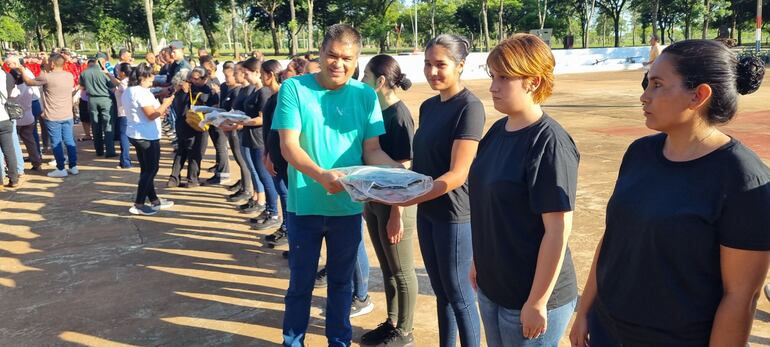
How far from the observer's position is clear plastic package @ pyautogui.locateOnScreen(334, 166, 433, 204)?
247 cm

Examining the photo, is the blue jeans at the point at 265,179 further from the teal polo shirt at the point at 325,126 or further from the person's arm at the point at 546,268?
the person's arm at the point at 546,268

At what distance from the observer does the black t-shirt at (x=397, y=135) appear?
3252 mm

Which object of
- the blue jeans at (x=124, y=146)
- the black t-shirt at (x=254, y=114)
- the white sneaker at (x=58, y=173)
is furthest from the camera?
the blue jeans at (x=124, y=146)

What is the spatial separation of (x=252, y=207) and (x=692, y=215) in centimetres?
559

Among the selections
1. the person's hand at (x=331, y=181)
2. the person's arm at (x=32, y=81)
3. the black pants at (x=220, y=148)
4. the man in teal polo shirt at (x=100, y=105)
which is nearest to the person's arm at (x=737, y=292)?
the person's hand at (x=331, y=181)

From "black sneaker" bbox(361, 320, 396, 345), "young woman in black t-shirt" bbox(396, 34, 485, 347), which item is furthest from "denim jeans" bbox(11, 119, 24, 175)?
"young woman in black t-shirt" bbox(396, 34, 485, 347)

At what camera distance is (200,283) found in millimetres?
4449

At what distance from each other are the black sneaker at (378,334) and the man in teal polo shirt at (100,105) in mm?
8010

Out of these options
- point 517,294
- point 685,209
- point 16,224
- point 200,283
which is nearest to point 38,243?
point 16,224

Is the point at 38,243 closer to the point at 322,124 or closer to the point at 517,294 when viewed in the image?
the point at 322,124

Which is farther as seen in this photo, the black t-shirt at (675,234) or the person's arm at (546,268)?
the person's arm at (546,268)

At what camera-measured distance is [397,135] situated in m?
3.28

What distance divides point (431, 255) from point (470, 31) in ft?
231

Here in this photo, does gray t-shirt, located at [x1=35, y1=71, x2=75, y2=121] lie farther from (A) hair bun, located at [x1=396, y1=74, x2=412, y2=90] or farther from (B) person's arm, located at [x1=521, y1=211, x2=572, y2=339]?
(B) person's arm, located at [x1=521, y1=211, x2=572, y2=339]
